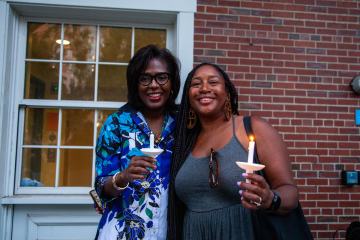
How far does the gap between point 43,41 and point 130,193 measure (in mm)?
2185

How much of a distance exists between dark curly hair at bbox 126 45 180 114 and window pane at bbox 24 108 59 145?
4.52 ft

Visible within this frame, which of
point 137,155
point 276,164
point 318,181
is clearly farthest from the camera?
point 318,181

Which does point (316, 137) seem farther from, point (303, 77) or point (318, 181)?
point (303, 77)

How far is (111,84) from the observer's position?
3.09m

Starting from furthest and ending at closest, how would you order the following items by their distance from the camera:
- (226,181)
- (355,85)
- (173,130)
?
(355,85)
(173,130)
(226,181)

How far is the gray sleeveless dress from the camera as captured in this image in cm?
154

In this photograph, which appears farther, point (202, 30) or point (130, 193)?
point (202, 30)

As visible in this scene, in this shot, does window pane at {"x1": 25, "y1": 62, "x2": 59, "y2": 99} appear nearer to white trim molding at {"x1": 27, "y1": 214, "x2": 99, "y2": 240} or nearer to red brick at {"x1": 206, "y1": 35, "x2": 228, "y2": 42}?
white trim molding at {"x1": 27, "y1": 214, "x2": 99, "y2": 240}

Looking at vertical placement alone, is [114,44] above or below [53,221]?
above

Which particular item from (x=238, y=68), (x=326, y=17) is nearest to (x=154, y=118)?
(x=238, y=68)

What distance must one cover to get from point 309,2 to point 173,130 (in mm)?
2286

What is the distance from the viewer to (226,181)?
60.7 inches

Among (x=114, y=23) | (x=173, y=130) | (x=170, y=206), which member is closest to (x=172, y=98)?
(x=173, y=130)

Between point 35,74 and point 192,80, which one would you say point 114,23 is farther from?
point 192,80
